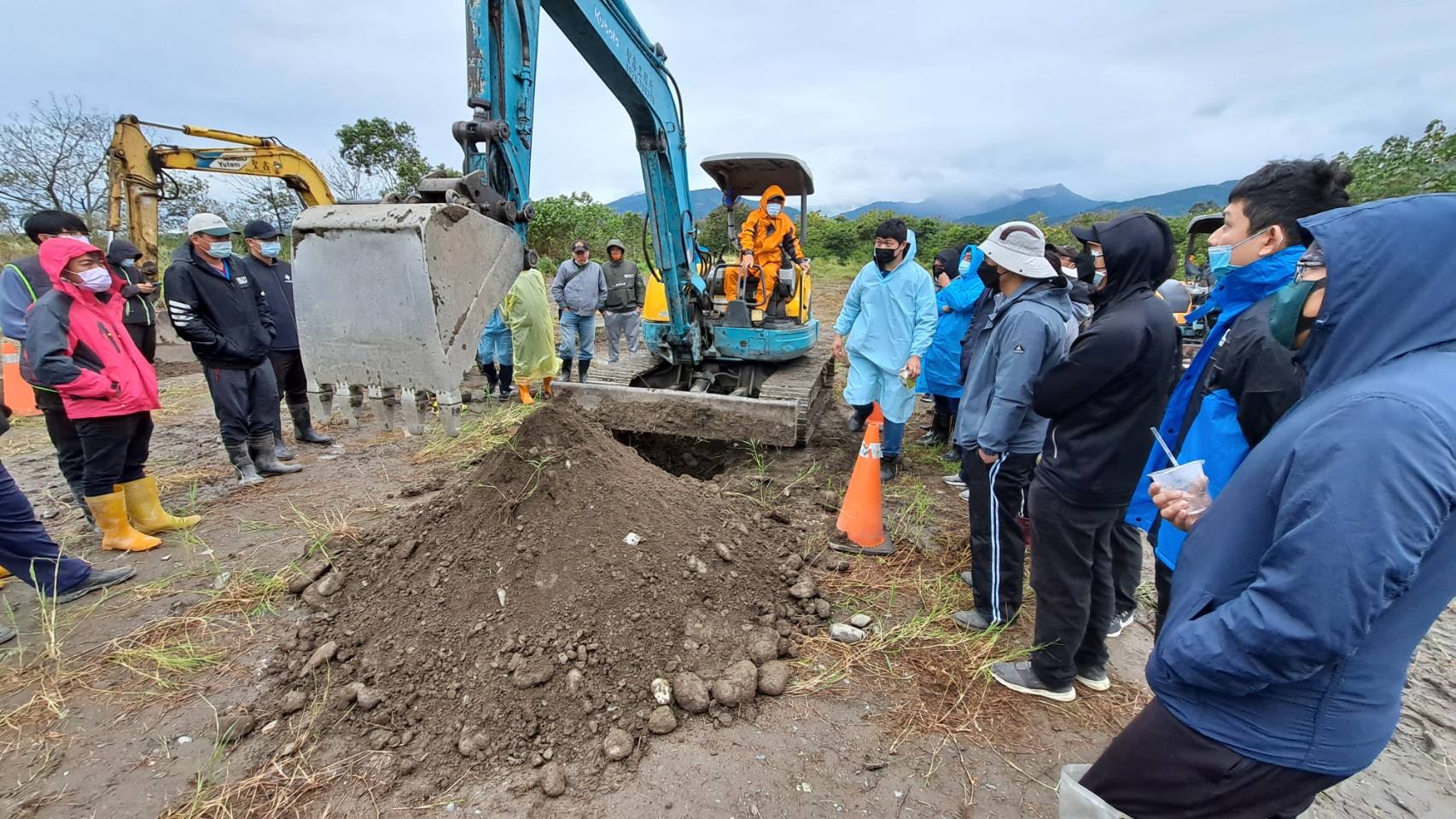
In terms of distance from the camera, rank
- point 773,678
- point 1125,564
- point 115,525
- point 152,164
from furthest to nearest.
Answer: point 152,164 → point 115,525 → point 1125,564 → point 773,678

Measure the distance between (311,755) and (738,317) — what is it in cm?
449

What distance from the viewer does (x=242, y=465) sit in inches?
191

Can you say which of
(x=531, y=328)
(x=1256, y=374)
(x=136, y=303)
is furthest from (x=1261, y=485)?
(x=136, y=303)

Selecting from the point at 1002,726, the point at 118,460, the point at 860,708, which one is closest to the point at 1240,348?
the point at 1002,726

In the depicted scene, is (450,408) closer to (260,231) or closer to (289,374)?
(260,231)

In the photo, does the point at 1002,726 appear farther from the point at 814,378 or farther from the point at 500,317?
the point at 500,317

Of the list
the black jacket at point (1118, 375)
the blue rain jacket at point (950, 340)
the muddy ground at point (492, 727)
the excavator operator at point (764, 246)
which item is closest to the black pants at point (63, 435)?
the muddy ground at point (492, 727)

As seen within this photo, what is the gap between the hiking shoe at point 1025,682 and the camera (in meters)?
2.56

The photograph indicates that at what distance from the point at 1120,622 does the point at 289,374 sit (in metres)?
6.58

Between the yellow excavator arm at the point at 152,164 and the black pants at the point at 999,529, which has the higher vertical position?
the yellow excavator arm at the point at 152,164

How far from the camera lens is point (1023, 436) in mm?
2887

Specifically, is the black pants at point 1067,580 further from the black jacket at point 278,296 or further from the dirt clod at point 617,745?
the black jacket at point 278,296

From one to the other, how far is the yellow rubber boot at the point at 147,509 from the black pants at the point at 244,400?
2.45ft

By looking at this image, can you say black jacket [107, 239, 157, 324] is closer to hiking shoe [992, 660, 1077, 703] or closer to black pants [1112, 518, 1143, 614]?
hiking shoe [992, 660, 1077, 703]
